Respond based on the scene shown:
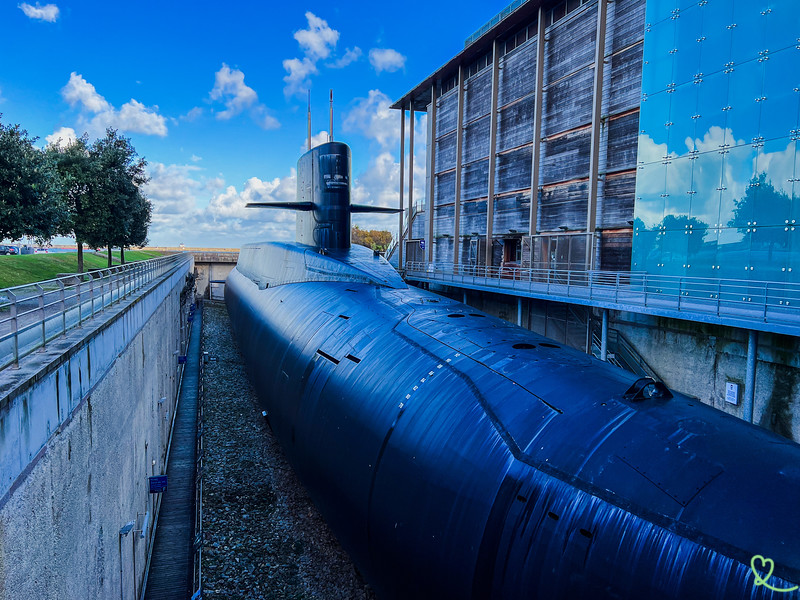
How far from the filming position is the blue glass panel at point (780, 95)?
12766 millimetres

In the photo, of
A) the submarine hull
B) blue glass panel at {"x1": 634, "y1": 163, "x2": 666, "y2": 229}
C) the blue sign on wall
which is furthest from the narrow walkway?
blue glass panel at {"x1": 634, "y1": 163, "x2": 666, "y2": 229}

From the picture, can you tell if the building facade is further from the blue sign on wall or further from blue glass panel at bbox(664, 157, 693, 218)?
the blue sign on wall

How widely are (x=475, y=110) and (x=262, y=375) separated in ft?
79.2

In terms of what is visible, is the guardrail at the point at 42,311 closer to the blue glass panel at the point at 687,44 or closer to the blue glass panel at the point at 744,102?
the blue glass panel at the point at 744,102

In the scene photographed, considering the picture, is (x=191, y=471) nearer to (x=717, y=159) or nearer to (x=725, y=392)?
(x=725, y=392)

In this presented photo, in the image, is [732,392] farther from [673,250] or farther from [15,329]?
[15,329]

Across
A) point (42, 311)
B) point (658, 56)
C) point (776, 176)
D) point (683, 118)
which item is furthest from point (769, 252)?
point (42, 311)

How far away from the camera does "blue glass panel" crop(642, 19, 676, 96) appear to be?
16375 millimetres

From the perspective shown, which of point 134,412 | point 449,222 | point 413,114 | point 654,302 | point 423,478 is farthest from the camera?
point 413,114

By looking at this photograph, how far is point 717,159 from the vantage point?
14711mm

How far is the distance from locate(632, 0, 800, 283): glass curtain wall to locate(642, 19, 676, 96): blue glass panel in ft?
0.11

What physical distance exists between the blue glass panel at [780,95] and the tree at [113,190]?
1161 inches

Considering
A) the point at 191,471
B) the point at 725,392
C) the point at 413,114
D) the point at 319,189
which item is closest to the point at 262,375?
the point at 191,471

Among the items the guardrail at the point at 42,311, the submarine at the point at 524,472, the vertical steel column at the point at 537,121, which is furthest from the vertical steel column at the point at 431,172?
the guardrail at the point at 42,311
